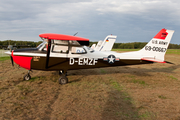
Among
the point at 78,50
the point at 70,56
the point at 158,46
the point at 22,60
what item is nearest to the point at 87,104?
the point at 70,56

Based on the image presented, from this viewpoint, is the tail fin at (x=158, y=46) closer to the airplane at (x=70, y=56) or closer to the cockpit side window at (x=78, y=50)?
the airplane at (x=70, y=56)

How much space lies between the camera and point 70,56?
24.2 ft

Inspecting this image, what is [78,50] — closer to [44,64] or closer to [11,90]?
[44,64]

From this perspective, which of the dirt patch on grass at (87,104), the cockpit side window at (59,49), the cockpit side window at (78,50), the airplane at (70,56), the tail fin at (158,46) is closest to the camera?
the dirt patch on grass at (87,104)

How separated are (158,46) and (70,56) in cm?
541

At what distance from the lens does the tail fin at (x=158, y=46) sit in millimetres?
8499

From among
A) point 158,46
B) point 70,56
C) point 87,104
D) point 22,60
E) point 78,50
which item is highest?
point 158,46

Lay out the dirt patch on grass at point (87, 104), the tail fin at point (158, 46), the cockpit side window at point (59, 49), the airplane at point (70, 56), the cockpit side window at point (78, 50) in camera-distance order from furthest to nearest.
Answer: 1. the tail fin at point (158, 46)
2. the cockpit side window at point (78, 50)
3. the cockpit side window at point (59, 49)
4. the airplane at point (70, 56)
5. the dirt patch on grass at point (87, 104)

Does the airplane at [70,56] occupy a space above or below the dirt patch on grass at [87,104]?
above

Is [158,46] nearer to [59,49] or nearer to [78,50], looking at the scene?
[78,50]

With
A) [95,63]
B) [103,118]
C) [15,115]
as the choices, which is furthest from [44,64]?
[103,118]

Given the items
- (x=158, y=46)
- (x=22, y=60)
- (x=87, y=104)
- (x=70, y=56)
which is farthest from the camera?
(x=158, y=46)

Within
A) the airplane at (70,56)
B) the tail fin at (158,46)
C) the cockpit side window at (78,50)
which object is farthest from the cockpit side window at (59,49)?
the tail fin at (158,46)

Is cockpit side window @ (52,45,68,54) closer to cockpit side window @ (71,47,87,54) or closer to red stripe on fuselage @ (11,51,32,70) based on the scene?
cockpit side window @ (71,47,87,54)
